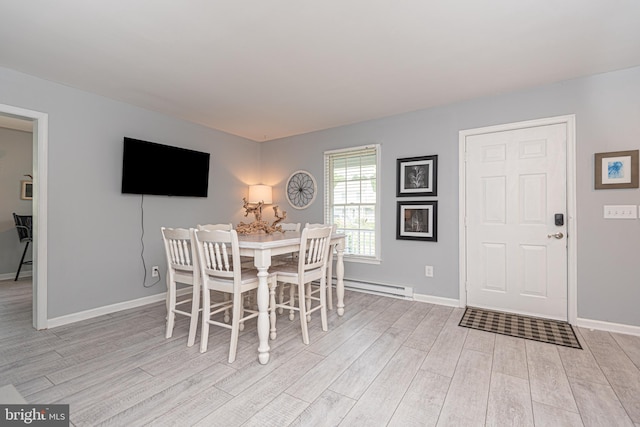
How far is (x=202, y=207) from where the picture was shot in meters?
4.19

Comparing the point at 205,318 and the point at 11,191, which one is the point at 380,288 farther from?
the point at 11,191

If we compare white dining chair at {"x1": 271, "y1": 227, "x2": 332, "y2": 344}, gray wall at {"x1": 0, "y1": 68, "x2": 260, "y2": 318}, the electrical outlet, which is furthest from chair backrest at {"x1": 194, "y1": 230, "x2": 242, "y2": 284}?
the electrical outlet

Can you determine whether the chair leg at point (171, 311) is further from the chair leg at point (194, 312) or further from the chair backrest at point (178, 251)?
the chair leg at point (194, 312)

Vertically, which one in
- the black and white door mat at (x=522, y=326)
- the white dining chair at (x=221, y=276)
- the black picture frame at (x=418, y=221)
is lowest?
the black and white door mat at (x=522, y=326)

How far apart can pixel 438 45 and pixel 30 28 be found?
286 cm

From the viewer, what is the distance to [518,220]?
3.10 metres

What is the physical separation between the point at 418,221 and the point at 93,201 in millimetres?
3615

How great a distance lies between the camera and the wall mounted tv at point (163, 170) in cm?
334

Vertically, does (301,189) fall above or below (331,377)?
above

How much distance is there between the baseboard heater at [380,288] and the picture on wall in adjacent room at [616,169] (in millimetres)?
2129

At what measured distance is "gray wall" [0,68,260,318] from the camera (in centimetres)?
283

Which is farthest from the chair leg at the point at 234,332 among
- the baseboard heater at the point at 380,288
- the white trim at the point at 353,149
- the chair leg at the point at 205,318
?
the white trim at the point at 353,149

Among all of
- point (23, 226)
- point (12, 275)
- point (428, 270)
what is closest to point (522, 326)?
point (428, 270)

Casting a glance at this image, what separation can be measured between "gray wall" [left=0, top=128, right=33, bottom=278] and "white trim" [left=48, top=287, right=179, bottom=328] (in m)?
3.03
